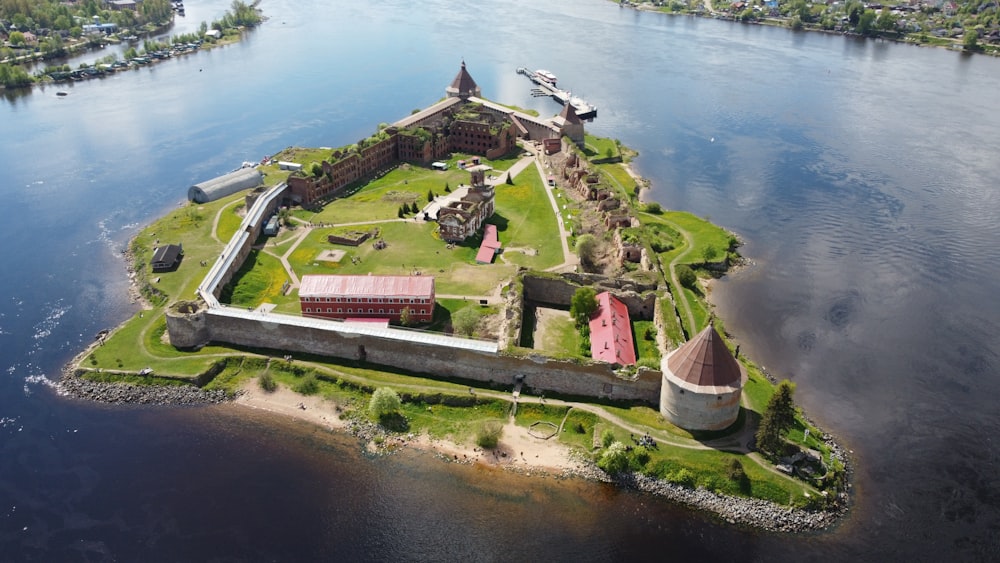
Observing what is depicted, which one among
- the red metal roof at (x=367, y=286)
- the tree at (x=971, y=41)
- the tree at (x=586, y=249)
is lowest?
the tree at (x=586, y=249)

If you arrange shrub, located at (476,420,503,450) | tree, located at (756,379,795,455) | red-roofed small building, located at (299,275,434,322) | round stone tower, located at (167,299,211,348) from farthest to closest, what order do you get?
red-roofed small building, located at (299,275,434,322) → round stone tower, located at (167,299,211,348) → shrub, located at (476,420,503,450) → tree, located at (756,379,795,455)

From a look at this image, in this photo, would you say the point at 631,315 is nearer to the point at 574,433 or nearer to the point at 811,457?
the point at 574,433

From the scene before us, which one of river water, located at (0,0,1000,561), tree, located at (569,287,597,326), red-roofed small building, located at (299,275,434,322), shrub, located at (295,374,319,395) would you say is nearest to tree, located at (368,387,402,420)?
river water, located at (0,0,1000,561)

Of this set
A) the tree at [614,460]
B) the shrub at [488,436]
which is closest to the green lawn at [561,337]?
the shrub at [488,436]

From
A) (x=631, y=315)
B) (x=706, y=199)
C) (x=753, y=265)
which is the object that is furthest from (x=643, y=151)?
(x=631, y=315)

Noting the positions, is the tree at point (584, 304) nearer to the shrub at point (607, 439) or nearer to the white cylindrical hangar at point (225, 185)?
the shrub at point (607, 439)

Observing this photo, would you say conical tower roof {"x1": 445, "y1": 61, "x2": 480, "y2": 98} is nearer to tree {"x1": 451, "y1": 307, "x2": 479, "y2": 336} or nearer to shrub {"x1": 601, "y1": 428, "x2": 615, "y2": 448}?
tree {"x1": 451, "y1": 307, "x2": 479, "y2": 336}
